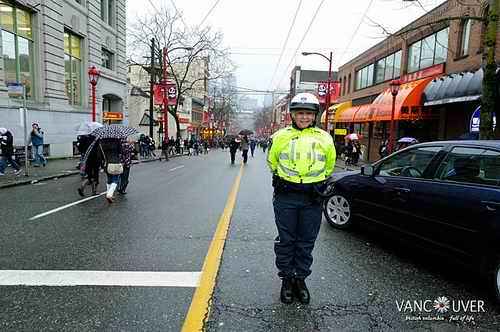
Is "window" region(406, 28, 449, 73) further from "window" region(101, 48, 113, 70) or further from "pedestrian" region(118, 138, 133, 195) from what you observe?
"window" region(101, 48, 113, 70)

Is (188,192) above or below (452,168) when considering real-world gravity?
below

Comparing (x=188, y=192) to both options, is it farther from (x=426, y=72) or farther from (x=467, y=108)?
(x=426, y=72)

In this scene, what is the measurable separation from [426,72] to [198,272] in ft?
61.6

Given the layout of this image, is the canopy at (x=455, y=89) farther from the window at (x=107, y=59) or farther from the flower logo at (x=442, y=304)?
the window at (x=107, y=59)

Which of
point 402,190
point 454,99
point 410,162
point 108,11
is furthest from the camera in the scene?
point 108,11

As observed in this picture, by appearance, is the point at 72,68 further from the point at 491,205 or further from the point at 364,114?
the point at 491,205

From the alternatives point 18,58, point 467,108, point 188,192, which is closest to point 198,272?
point 188,192

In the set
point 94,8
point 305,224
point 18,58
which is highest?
point 94,8

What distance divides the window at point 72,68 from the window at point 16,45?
10.3 feet

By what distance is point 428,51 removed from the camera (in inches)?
758

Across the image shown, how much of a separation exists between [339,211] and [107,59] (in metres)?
26.7

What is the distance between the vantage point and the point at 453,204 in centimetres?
372

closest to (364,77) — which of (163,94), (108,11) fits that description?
(163,94)

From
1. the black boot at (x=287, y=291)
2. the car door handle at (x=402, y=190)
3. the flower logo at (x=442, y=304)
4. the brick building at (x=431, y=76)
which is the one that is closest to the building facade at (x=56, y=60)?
the black boot at (x=287, y=291)
